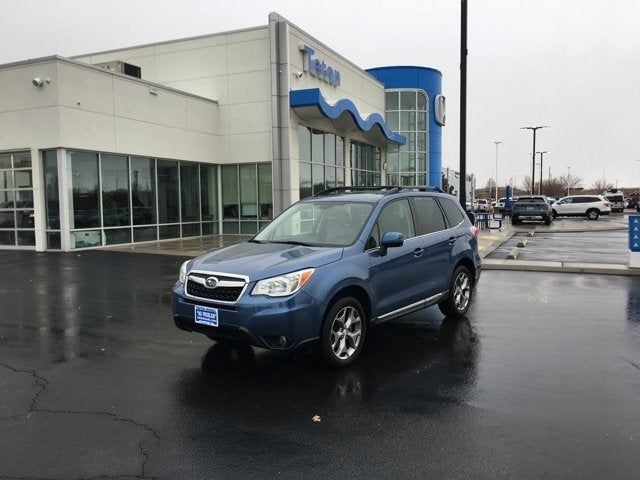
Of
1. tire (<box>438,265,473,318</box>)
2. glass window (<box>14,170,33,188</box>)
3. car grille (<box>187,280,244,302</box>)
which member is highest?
glass window (<box>14,170,33,188</box>)

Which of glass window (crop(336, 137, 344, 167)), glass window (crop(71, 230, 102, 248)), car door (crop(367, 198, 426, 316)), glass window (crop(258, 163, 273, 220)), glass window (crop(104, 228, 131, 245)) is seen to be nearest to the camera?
car door (crop(367, 198, 426, 316))

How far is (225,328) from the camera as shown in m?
5.09

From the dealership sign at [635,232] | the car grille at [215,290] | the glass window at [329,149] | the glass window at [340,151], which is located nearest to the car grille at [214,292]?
the car grille at [215,290]

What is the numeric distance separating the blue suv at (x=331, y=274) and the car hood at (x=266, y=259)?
1cm

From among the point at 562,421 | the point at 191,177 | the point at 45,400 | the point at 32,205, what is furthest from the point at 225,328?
the point at 191,177

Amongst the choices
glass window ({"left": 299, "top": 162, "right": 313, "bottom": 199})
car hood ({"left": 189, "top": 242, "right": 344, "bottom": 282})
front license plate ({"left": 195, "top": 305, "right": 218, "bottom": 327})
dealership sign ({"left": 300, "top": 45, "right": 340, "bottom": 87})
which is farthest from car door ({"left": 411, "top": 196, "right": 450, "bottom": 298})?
dealership sign ({"left": 300, "top": 45, "right": 340, "bottom": 87})

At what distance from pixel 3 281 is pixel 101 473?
907cm

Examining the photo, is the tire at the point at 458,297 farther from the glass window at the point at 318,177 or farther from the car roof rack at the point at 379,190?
the glass window at the point at 318,177

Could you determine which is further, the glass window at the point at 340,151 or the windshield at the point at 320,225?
the glass window at the point at 340,151

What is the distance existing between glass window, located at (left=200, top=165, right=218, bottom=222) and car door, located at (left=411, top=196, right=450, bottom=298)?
53.2 feet

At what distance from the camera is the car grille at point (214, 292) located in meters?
5.13

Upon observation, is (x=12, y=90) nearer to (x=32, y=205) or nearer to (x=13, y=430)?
(x=32, y=205)

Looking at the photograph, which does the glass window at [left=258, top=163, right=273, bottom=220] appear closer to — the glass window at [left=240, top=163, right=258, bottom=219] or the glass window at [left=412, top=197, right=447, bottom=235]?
the glass window at [left=240, top=163, right=258, bottom=219]

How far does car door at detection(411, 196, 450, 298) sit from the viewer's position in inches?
268
